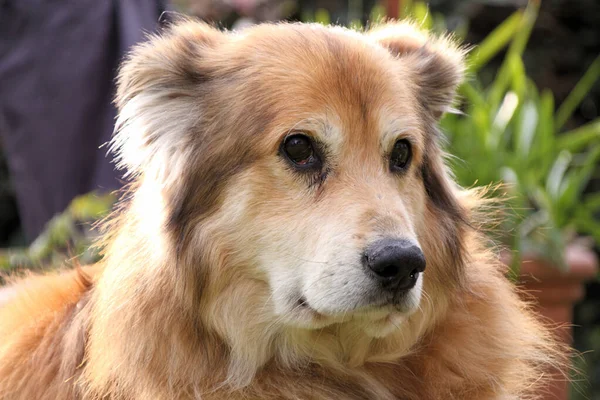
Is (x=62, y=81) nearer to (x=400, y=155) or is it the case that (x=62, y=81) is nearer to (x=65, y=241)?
(x=65, y=241)

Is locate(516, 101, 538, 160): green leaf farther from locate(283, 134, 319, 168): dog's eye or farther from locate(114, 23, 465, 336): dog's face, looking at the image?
locate(283, 134, 319, 168): dog's eye

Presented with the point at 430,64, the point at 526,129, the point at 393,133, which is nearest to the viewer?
the point at 393,133

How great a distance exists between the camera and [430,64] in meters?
2.83

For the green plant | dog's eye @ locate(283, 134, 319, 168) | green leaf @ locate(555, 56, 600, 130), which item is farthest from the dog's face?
green leaf @ locate(555, 56, 600, 130)

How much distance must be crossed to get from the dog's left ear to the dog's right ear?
0.72 metres

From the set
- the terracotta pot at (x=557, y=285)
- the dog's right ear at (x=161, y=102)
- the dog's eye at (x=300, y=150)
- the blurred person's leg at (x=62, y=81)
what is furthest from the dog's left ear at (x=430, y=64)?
the blurred person's leg at (x=62, y=81)

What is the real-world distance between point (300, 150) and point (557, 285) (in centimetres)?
205

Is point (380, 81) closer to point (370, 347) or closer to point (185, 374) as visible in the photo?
point (370, 347)

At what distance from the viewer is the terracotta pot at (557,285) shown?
388 cm

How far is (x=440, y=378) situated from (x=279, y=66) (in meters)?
1.13

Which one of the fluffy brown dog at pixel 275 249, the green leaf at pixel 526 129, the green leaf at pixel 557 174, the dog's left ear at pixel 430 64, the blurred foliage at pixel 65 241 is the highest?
the dog's left ear at pixel 430 64

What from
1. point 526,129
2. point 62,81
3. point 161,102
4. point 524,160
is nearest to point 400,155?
point 161,102

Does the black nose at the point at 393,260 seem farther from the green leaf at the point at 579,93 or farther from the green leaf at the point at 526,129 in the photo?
the green leaf at the point at 579,93

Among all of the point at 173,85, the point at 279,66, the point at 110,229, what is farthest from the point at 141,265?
the point at 279,66
